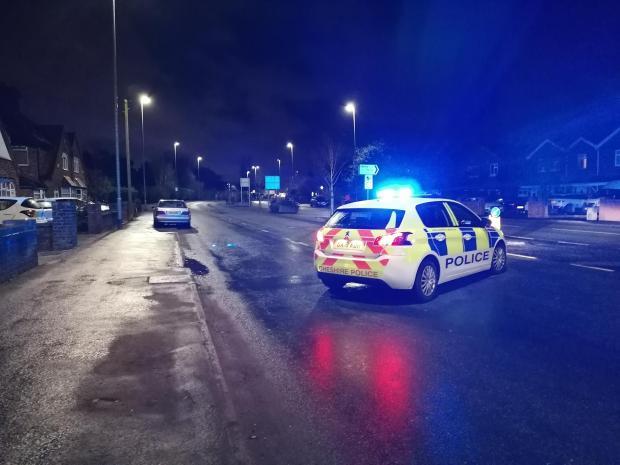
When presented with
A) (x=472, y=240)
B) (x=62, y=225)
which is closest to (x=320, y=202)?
(x=62, y=225)

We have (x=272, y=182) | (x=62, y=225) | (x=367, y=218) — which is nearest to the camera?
(x=367, y=218)

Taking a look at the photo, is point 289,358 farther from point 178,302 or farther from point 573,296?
point 573,296

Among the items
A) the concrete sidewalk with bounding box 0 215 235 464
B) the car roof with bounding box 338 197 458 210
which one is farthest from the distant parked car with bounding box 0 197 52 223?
the car roof with bounding box 338 197 458 210

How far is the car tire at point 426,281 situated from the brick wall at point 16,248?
26.0 ft

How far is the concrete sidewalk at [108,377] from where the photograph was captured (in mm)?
3266

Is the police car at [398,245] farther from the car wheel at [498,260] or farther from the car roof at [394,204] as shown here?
the car wheel at [498,260]

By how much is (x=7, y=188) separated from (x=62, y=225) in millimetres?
20261

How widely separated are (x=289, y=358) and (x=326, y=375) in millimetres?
618

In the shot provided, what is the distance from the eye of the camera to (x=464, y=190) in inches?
2142

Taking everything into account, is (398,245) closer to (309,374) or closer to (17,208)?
(309,374)

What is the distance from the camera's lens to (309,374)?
4.58 metres

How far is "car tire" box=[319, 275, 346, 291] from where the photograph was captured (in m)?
7.86

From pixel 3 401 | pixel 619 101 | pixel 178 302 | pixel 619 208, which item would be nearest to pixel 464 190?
pixel 619 101

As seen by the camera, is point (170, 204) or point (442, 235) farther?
point (170, 204)
